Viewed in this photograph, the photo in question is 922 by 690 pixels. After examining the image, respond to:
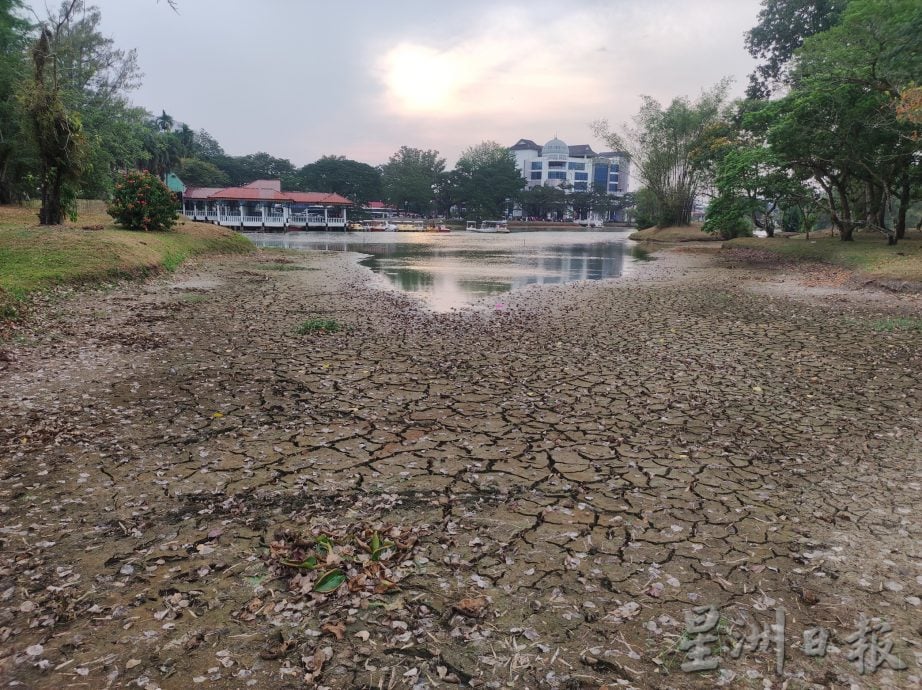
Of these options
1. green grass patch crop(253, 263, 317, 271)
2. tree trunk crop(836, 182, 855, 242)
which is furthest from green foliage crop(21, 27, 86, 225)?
tree trunk crop(836, 182, 855, 242)

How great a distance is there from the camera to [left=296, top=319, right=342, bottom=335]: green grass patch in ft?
38.4

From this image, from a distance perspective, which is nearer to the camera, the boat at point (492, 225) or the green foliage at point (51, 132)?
the green foliage at point (51, 132)

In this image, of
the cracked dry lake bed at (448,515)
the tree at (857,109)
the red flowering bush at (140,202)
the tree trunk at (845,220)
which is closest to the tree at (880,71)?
the tree at (857,109)

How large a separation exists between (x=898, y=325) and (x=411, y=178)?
93395 millimetres

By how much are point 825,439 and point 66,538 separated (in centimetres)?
754

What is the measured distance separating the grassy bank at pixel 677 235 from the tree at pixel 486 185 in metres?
44.1

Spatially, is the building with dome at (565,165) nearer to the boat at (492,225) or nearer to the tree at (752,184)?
the boat at (492,225)

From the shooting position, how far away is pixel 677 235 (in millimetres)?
58969

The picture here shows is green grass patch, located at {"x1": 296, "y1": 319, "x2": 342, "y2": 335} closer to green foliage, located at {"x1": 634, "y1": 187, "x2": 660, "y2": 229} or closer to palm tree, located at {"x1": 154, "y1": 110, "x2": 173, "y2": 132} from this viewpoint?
green foliage, located at {"x1": 634, "y1": 187, "x2": 660, "y2": 229}

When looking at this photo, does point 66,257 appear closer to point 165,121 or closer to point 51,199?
point 51,199

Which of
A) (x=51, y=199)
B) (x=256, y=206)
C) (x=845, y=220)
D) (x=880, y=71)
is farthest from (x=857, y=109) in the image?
(x=256, y=206)

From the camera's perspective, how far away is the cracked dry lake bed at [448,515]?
127 inches

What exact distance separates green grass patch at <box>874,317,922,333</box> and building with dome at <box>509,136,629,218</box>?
129544 millimetres

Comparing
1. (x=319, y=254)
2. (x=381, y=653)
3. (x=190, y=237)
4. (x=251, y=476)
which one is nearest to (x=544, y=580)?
(x=381, y=653)
